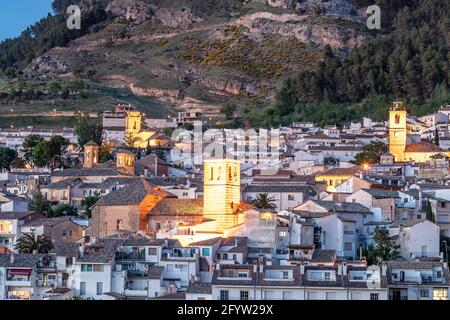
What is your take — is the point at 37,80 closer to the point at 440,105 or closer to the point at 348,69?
the point at 348,69

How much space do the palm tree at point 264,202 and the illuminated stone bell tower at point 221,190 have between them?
8.08 ft

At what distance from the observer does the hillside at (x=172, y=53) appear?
314ft

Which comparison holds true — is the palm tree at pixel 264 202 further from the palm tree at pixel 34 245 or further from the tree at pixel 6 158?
the tree at pixel 6 158

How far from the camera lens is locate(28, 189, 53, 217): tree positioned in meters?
44.2

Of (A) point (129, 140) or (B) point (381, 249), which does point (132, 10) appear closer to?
(A) point (129, 140)

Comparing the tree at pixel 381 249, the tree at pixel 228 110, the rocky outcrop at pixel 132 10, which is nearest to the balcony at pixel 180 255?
the tree at pixel 381 249

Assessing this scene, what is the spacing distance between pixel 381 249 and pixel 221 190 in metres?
6.36

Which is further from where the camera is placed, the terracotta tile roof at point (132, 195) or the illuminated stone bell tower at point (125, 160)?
the illuminated stone bell tower at point (125, 160)

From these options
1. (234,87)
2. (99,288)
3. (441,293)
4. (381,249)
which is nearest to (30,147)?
(381,249)

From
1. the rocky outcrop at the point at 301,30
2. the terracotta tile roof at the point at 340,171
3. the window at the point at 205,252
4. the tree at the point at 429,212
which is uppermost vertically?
the rocky outcrop at the point at 301,30

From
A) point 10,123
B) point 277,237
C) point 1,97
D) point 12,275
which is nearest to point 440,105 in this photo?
point 10,123

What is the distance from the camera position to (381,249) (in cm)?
3250

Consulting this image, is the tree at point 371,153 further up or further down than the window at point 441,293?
further up

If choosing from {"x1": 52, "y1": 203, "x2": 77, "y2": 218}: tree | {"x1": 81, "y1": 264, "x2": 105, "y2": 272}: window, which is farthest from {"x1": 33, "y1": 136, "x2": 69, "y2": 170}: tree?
A: {"x1": 81, "y1": 264, "x2": 105, "y2": 272}: window
